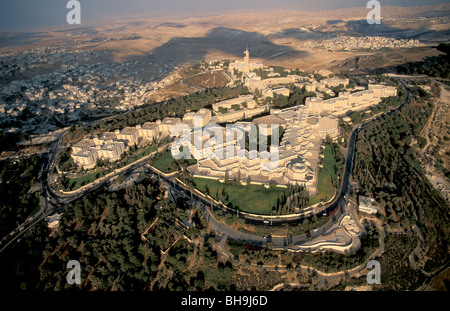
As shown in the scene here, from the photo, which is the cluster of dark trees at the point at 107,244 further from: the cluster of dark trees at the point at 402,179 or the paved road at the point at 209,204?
the cluster of dark trees at the point at 402,179

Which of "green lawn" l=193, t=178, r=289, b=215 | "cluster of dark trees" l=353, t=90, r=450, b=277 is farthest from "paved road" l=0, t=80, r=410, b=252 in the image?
"cluster of dark trees" l=353, t=90, r=450, b=277

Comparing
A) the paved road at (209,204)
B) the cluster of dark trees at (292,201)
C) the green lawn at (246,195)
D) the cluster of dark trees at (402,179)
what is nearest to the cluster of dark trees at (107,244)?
the paved road at (209,204)

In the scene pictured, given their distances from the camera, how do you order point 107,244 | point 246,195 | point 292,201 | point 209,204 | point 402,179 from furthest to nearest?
1. point 402,179
2. point 246,195
3. point 209,204
4. point 292,201
5. point 107,244

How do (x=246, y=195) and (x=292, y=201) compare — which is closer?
(x=292, y=201)

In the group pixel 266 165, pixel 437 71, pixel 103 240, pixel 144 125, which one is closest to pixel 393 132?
pixel 266 165

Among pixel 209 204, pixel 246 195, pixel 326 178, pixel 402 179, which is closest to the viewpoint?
pixel 209 204

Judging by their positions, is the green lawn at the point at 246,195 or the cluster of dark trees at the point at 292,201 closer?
the cluster of dark trees at the point at 292,201

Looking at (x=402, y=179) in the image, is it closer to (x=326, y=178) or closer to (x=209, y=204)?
(x=326, y=178)

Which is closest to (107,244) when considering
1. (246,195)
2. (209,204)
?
(209,204)
